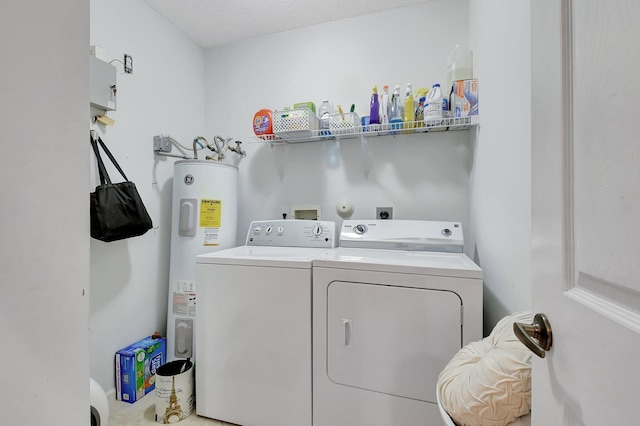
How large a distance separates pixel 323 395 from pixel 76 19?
1.63m

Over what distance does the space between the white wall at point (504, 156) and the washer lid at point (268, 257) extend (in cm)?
88

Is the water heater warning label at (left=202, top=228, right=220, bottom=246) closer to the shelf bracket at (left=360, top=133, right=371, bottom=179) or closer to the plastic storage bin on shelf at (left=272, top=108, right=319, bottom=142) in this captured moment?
the plastic storage bin on shelf at (left=272, top=108, right=319, bottom=142)

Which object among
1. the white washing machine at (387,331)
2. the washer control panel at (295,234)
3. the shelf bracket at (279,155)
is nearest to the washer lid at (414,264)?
the white washing machine at (387,331)

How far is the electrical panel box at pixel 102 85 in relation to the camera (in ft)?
5.15

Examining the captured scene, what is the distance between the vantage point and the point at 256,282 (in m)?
1.47

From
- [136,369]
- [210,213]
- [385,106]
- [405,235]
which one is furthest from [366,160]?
[136,369]

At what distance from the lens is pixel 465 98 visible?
1624 mm

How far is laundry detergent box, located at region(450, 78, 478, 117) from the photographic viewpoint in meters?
1.60

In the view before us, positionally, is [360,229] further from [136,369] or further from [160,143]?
[136,369]

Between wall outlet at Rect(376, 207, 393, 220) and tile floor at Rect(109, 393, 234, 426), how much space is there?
162 cm

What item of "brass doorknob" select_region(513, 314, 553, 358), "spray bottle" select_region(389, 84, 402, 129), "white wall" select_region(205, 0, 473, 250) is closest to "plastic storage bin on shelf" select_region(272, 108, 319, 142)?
"white wall" select_region(205, 0, 473, 250)

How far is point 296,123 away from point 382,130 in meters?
0.61

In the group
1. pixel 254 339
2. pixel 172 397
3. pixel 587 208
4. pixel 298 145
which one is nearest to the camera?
pixel 587 208

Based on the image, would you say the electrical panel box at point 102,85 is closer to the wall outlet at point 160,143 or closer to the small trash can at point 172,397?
the wall outlet at point 160,143
